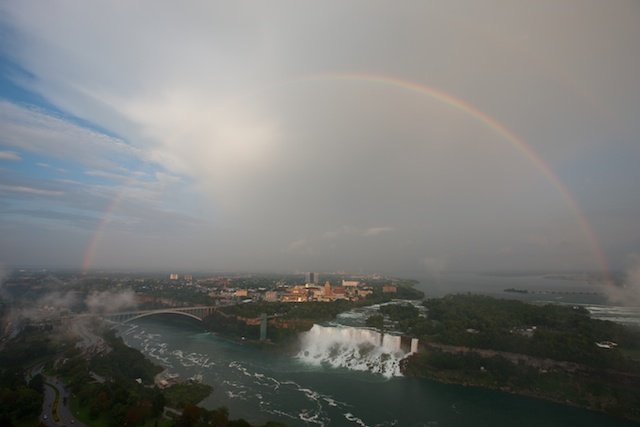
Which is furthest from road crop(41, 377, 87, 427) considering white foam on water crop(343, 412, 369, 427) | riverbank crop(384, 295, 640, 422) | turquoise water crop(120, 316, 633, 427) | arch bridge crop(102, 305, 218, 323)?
arch bridge crop(102, 305, 218, 323)

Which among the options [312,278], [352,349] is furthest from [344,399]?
[312,278]

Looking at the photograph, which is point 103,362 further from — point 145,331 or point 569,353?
point 569,353

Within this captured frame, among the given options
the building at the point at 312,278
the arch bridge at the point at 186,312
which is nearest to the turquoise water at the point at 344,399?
the arch bridge at the point at 186,312

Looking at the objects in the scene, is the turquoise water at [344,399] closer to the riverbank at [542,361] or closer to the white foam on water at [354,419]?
the white foam on water at [354,419]

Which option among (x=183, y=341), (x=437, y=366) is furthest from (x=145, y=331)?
(x=437, y=366)

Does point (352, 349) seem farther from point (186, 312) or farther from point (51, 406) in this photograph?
point (186, 312)

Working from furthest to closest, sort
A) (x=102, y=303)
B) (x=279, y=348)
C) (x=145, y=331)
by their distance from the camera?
(x=102, y=303) < (x=145, y=331) < (x=279, y=348)
